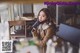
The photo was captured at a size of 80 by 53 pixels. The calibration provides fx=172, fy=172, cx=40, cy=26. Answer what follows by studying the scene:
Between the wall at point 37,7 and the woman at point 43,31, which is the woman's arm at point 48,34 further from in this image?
the wall at point 37,7

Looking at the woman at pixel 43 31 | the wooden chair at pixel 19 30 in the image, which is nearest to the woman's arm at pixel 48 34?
the woman at pixel 43 31

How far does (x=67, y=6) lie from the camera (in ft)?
2.84

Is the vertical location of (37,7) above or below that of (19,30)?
above

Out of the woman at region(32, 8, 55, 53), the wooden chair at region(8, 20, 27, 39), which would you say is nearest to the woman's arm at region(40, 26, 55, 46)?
the woman at region(32, 8, 55, 53)

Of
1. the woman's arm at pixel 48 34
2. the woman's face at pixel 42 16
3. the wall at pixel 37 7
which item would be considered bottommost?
the woman's arm at pixel 48 34

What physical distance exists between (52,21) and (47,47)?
0.44ft

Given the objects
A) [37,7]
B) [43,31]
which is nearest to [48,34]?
[43,31]

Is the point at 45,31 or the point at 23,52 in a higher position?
the point at 45,31

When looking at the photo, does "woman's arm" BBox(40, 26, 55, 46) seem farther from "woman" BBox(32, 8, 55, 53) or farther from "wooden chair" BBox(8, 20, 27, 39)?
"wooden chair" BBox(8, 20, 27, 39)

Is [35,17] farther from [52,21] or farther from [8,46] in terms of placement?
[8,46]

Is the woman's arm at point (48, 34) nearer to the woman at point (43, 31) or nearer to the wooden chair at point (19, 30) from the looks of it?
the woman at point (43, 31)

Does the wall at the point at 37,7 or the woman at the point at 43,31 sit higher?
the wall at the point at 37,7

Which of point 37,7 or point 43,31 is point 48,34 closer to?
point 43,31

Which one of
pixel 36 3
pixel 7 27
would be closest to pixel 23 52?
pixel 7 27
